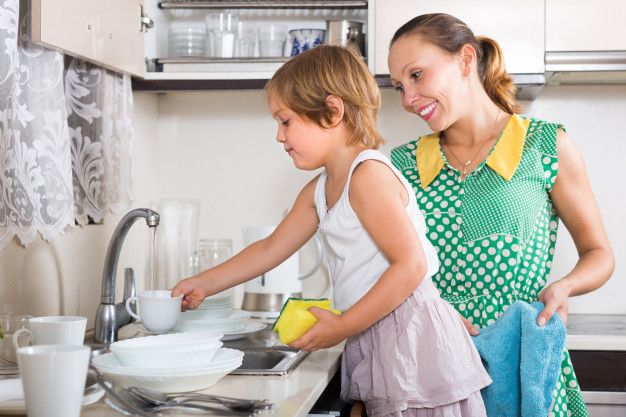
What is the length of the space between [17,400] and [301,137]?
2.19ft

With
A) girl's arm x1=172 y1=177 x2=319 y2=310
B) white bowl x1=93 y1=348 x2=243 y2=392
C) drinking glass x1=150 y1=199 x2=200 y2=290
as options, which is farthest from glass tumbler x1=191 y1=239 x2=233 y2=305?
white bowl x1=93 y1=348 x2=243 y2=392

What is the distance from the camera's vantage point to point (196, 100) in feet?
8.89

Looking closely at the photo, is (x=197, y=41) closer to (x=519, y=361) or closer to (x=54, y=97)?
(x=54, y=97)

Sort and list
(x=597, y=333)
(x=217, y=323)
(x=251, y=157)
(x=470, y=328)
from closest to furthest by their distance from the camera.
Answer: (x=470, y=328) < (x=217, y=323) < (x=597, y=333) < (x=251, y=157)

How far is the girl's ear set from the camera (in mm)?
1611

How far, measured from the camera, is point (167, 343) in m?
1.45

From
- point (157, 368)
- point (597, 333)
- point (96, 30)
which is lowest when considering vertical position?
point (597, 333)

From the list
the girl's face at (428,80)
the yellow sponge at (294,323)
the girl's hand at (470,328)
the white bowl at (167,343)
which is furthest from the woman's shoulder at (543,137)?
the white bowl at (167,343)

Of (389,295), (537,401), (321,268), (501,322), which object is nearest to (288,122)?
(389,295)

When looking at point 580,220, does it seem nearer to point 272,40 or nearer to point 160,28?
point 272,40

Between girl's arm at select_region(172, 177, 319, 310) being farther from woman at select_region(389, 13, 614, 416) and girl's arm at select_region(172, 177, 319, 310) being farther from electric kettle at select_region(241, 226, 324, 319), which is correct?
electric kettle at select_region(241, 226, 324, 319)

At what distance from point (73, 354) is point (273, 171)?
5.54ft

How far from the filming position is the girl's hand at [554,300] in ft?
5.42

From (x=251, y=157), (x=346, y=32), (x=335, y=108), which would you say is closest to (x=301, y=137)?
(x=335, y=108)
